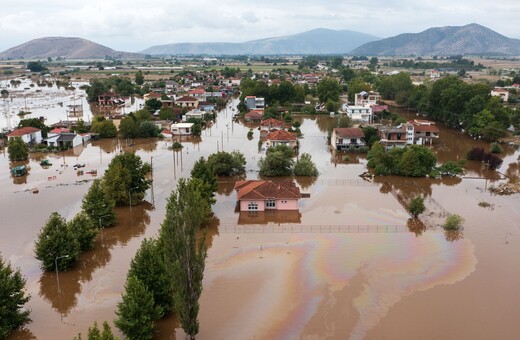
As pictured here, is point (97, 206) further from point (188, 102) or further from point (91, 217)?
point (188, 102)

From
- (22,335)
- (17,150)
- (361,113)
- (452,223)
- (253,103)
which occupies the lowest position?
(22,335)

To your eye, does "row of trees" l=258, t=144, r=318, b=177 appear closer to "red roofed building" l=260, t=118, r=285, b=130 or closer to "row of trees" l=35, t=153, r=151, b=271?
"row of trees" l=35, t=153, r=151, b=271

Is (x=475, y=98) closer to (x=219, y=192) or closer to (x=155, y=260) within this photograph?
Result: (x=219, y=192)

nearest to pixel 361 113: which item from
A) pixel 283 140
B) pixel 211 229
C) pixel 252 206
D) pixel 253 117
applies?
pixel 253 117

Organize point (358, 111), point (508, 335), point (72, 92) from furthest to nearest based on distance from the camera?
point (72, 92) → point (358, 111) → point (508, 335)

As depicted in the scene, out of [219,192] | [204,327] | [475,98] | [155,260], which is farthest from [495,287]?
[475,98]

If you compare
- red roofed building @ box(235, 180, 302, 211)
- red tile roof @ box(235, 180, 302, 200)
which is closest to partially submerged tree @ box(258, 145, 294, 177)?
red tile roof @ box(235, 180, 302, 200)

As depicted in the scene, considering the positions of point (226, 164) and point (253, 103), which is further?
point (253, 103)
